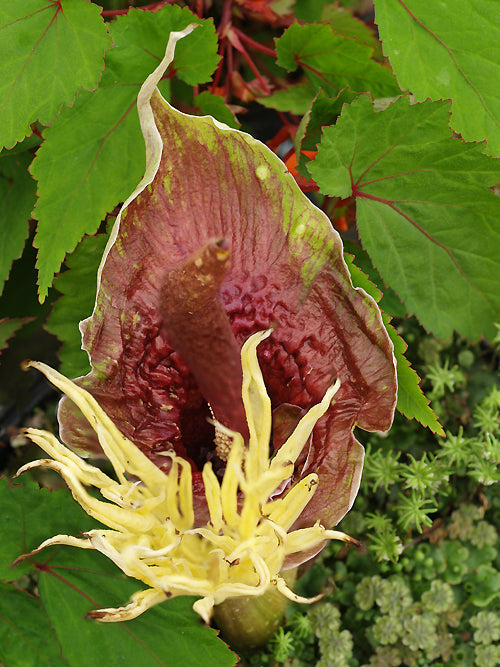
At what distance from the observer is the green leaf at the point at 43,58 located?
0.44 meters

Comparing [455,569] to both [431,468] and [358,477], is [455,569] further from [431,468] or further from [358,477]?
[358,477]

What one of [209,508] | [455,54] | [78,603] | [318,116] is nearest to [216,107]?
[318,116]

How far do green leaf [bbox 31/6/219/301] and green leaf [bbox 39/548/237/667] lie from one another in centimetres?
27

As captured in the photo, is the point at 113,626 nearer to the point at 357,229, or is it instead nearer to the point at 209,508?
the point at 209,508

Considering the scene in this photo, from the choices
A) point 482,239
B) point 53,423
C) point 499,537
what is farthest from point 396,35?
point 53,423

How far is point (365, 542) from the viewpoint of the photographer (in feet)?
2.05

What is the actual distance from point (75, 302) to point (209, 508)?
0.23 m

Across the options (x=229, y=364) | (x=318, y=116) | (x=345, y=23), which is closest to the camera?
(x=229, y=364)

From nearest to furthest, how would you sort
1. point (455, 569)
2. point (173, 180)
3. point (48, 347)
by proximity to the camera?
point (173, 180), point (455, 569), point (48, 347)

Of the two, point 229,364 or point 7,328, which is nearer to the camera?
point 229,364

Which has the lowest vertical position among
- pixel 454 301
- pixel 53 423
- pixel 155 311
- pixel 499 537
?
pixel 499 537

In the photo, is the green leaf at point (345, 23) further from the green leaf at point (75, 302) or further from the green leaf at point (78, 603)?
the green leaf at point (78, 603)

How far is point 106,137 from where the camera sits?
0.50 meters

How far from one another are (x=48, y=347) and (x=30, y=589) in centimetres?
31
